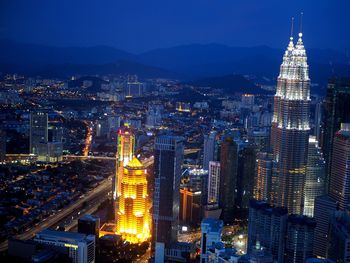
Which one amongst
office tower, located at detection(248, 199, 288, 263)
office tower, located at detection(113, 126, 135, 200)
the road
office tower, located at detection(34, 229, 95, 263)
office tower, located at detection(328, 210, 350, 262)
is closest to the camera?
office tower, located at detection(328, 210, 350, 262)

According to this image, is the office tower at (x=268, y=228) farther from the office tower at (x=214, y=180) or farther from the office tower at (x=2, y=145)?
the office tower at (x=2, y=145)

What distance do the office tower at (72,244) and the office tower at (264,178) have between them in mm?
3078

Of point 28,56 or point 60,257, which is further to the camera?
point 28,56

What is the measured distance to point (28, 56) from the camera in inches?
297

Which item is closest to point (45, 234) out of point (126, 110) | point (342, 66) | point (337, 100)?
point (342, 66)

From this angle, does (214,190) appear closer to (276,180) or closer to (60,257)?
(276,180)

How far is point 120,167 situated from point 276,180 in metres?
2.53

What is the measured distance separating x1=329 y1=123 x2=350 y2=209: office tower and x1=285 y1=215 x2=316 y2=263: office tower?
812 mm

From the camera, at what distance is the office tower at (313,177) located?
773 cm

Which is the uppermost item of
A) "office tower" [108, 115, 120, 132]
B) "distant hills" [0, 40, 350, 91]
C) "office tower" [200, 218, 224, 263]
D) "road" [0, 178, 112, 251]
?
"distant hills" [0, 40, 350, 91]

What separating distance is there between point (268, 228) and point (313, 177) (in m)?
1.88

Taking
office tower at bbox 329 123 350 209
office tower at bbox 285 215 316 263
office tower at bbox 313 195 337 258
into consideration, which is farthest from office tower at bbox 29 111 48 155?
office tower at bbox 285 215 316 263

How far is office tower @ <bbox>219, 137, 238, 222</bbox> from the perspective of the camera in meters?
8.48

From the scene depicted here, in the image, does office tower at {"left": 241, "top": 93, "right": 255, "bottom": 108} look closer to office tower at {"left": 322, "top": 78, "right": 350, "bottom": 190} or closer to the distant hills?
the distant hills
